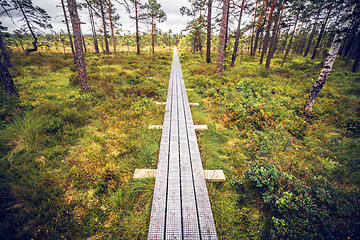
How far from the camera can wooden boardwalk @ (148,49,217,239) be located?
245cm

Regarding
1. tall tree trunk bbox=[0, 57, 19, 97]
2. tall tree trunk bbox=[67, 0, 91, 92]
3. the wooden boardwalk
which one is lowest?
the wooden boardwalk

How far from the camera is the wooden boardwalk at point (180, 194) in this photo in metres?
2.45

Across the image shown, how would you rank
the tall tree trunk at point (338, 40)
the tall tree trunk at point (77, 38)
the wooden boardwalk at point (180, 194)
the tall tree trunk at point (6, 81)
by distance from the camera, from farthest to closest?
the tall tree trunk at point (77, 38) < the tall tree trunk at point (6, 81) < the tall tree trunk at point (338, 40) < the wooden boardwalk at point (180, 194)

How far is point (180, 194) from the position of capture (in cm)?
305

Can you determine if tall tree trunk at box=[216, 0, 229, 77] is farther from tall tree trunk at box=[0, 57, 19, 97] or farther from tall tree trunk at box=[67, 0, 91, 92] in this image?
tall tree trunk at box=[0, 57, 19, 97]

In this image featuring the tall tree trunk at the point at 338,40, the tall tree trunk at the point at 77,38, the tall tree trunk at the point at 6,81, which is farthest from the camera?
the tall tree trunk at the point at 77,38

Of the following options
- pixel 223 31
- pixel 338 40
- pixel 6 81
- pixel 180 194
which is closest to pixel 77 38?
pixel 6 81

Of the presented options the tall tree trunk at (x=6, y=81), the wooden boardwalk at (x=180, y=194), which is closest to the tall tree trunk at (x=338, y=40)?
the wooden boardwalk at (x=180, y=194)

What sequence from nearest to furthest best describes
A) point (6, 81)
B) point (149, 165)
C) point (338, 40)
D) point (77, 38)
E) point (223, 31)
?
point (149, 165) → point (338, 40) → point (6, 81) → point (77, 38) → point (223, 31)

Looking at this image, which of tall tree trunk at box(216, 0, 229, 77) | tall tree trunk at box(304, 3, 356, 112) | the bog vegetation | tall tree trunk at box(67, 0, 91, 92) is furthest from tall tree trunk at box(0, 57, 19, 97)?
tall tree trunk at box(304, 3, 356, 112)

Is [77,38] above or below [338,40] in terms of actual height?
below

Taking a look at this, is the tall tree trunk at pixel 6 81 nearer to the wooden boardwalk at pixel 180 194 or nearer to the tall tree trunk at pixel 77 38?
the tall tree trunk at pixel 77 38

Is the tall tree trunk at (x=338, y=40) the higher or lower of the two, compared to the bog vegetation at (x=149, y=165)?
higher

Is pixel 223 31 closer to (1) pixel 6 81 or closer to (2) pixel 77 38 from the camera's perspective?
(2) pixel 77 38
